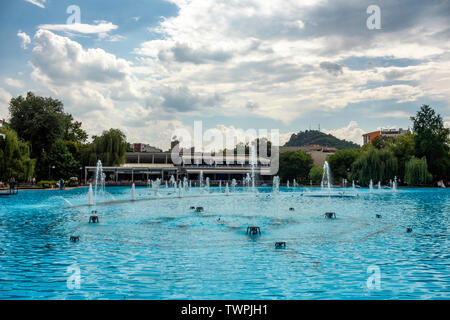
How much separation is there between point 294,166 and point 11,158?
4149 cm

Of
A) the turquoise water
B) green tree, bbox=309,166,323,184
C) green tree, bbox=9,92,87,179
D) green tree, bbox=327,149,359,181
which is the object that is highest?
green tree, bbox=9,92,87,179

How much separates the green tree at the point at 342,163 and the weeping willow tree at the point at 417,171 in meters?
10.6

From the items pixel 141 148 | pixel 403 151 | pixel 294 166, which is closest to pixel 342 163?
pixel 294 166

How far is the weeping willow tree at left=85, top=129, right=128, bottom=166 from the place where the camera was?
5288 centimetres

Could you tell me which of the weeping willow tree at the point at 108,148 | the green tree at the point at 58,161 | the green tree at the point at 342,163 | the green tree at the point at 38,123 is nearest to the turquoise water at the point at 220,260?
the green tree at the point at 58,161

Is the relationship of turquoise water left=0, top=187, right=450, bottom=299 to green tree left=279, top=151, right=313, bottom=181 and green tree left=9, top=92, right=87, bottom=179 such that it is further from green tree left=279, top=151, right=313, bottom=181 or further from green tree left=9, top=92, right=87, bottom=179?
green tree left=279, top=151, right=313, bottom=181

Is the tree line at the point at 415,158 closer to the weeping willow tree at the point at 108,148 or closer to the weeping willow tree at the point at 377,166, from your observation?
the weeping willow tree at the point at 377,166

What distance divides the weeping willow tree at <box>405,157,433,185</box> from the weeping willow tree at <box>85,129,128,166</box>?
37242 mm

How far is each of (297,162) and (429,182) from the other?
19613 mm

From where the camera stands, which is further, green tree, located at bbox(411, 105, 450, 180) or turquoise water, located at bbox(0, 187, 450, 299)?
green tree, located at bbox(411, 105, 450, 180)

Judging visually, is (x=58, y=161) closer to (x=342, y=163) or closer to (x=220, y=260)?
(x=342, y=163)

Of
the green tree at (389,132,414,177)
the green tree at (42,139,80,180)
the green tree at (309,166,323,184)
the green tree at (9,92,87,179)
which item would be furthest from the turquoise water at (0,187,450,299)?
the green tree at (309,166,323,184)

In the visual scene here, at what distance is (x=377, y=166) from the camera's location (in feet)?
155
